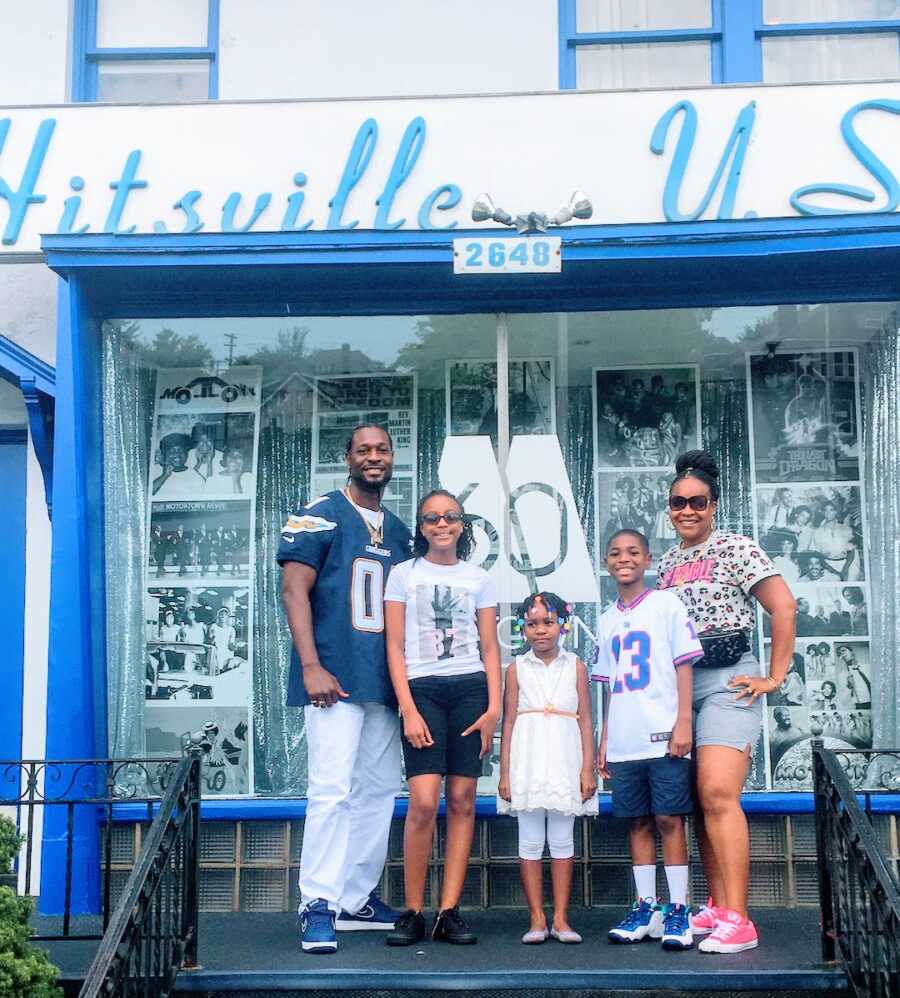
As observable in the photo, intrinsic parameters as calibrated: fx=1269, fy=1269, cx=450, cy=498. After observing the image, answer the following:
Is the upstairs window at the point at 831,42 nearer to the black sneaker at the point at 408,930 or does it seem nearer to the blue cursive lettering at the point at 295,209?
the blue cursive lettering at the point at 295,209

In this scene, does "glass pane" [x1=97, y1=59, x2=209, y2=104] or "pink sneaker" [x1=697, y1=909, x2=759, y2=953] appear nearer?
"pink sneaker" [x1=697, y1=909, x2=759, y2=953]

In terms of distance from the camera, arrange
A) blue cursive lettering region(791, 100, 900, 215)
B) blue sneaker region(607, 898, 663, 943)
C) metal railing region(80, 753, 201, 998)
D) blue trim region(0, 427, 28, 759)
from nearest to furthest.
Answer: metal railing region(80, 753, 201, 998), blue sneaker region(607, 898, 663, 943), blue cursive lettering region(791, 100, 900, 215), blue trim region(0, 427, 28, 759)

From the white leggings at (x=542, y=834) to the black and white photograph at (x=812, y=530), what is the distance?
241 centimetres

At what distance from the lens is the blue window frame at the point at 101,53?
26.7ft

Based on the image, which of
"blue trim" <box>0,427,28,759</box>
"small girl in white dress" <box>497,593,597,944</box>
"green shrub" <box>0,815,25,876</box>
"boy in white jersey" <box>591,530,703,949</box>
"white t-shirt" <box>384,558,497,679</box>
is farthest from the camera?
"blue trim" <box>0,427,28,759</box>

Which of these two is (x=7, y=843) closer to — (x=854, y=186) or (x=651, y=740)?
(x=651, y=740)

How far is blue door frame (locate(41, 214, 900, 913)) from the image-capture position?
6.76m

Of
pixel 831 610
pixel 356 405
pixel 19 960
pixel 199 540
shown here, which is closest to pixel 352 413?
pixel 356 405

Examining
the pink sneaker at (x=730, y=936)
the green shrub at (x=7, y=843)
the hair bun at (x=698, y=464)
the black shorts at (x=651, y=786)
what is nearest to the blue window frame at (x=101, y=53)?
the hair bun at (x=698, y=464)

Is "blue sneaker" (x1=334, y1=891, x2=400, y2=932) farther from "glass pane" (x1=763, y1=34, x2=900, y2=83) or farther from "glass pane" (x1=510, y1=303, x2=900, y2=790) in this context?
"glass pane" (x1=763, y1=34, x2=900, y2=83)

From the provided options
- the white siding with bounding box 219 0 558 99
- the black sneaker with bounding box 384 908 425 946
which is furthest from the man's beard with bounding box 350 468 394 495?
the white siding with bounding box 219 0 558 99

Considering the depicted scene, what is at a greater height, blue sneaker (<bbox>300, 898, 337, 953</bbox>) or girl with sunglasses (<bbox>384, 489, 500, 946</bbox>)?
girl with sunglasses (<bbox>384, 489, 500, 946</bbox>)

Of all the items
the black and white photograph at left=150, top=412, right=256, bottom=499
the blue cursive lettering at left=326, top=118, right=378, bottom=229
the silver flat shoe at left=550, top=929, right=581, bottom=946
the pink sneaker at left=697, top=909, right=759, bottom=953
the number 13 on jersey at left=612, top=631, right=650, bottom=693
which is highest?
the blue cursive lettering at left=326, top=118, right=378, bottom=229

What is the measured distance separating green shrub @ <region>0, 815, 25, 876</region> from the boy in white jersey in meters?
2.53
